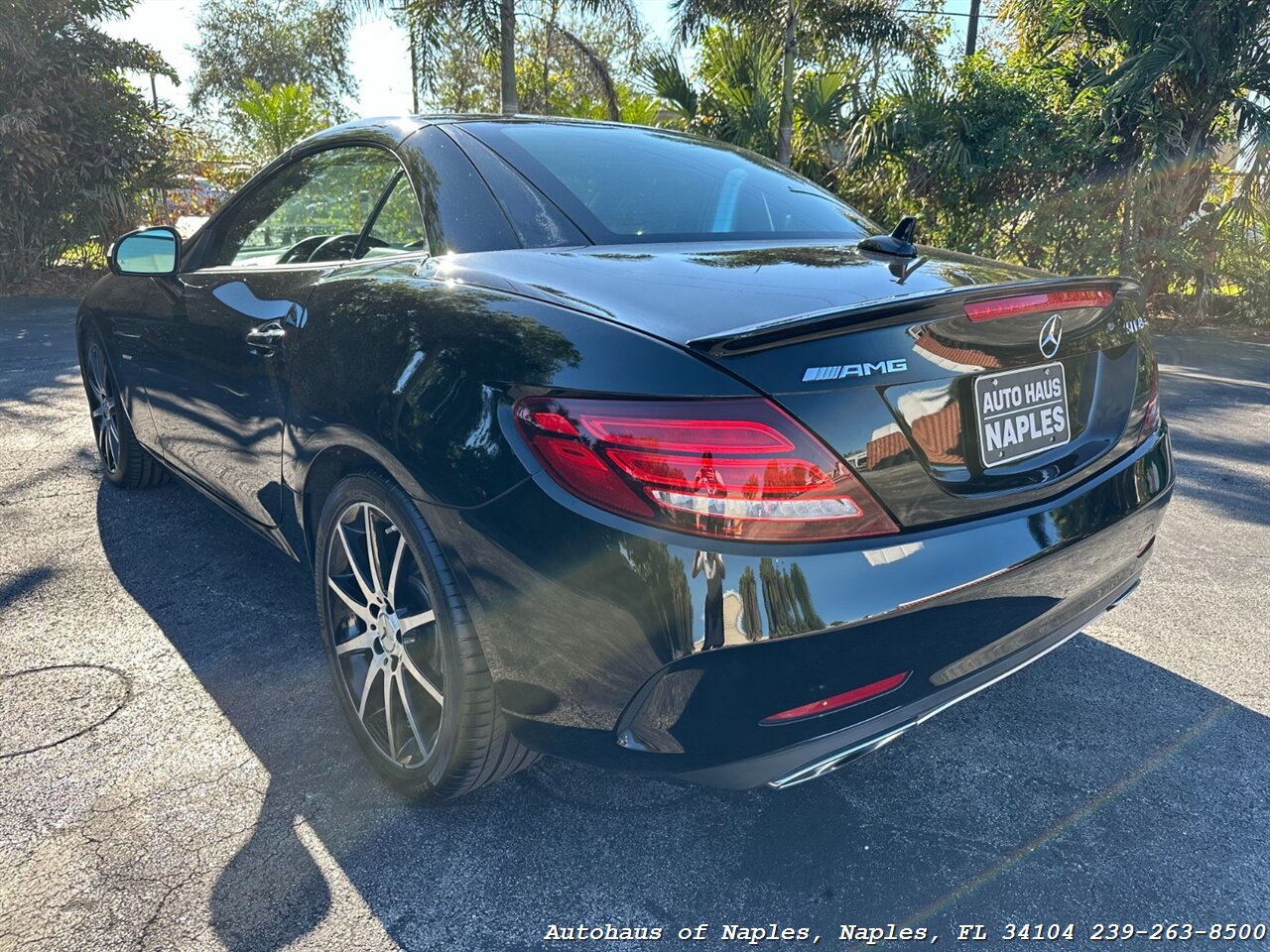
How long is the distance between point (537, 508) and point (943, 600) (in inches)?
28.9

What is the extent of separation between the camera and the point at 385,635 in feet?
7.20

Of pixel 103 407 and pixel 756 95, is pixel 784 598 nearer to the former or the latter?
pixel 103 407

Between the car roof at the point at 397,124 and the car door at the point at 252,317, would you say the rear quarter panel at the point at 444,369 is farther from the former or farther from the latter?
the car roof at the point at 397,124

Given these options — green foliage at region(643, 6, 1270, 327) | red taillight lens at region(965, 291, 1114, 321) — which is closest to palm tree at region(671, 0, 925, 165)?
green foliage at region(643, 6, 1270, 327)

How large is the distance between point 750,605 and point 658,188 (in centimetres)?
143

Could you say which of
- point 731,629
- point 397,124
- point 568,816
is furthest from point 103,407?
point 731,629

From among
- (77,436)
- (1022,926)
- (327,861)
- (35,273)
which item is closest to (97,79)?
(35,273)

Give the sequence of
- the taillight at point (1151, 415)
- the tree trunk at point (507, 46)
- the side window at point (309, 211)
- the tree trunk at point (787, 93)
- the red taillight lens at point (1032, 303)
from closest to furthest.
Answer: the red taillight lens at point (1032, 303), the taillight at point (1151, 415), the side window at point (309, 211), the tree trunk at point (787, 93), the tree trunk at point (507, 46)

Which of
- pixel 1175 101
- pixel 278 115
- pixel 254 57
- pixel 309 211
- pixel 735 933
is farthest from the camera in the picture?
pixel 254 57

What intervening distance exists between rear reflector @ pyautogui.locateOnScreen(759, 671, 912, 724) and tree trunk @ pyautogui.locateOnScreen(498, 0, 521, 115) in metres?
12.9

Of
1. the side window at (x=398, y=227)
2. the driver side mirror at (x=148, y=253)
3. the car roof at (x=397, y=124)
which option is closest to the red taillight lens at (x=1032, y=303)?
the side window at (x=398, y=227)

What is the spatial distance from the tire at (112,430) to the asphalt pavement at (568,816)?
100 centimetres

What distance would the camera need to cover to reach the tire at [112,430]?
3.99 meters

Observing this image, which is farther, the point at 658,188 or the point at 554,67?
the point at 554,67
